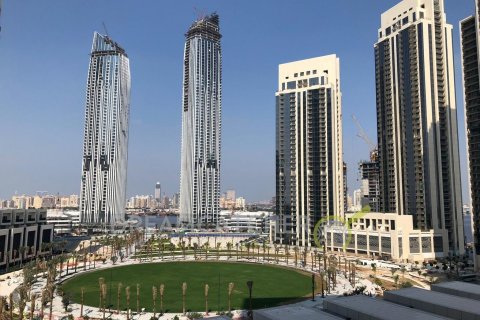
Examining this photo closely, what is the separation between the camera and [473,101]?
95.1 meters

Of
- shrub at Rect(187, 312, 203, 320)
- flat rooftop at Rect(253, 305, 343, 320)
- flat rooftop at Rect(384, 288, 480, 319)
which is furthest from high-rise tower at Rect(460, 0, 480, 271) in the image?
shrub at Rect(187, 312, 203, 320)

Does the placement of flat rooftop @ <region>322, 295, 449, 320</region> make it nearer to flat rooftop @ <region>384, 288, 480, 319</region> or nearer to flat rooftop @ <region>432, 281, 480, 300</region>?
flat rooftop @ <region>384, 288, 480, 319</region>

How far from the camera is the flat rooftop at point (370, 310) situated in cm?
4172

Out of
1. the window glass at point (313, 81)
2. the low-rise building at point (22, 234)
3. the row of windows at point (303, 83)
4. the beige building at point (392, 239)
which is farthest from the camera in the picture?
the window glass at point (313, 81)

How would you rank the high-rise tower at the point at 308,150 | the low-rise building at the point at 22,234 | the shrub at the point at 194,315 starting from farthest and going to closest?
1. the high-rise tower at the point at 308,150
2. the low-rise building at the point at 22,234
3. the shrub at the point at 194,315

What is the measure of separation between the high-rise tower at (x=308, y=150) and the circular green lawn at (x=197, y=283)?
45.8m

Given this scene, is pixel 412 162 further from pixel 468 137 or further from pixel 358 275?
pixel 358 275

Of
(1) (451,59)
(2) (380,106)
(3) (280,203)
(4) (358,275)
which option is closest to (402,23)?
(1) (451,59)

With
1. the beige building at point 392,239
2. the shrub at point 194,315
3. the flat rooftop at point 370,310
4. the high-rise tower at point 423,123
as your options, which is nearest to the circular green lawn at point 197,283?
the shrub at point 194,315

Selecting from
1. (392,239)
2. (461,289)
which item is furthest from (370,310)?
(392,239)

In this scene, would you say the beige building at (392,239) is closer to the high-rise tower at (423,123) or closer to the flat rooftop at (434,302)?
the high-rise tower at (423,123)

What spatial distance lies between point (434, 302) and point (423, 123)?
9210 centimetres

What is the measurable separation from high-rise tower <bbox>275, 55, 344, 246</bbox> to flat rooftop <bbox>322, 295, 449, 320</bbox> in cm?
9791

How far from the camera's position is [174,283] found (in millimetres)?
86625
